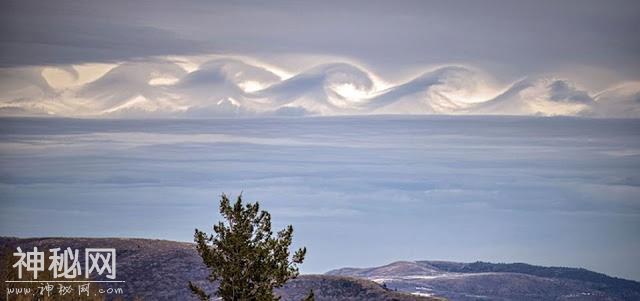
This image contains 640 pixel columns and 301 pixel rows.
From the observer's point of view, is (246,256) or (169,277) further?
(169,277)

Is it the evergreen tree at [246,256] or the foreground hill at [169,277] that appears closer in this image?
the evergreen tree at [246,256]

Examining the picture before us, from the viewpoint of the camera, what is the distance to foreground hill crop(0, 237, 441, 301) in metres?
134

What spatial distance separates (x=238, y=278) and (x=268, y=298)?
8.37 ft

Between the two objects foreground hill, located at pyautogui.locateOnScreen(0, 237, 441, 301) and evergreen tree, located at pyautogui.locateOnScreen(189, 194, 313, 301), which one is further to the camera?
foreground hill, located at pyautogui.locateOnScreen(0, 237, 441, 301)

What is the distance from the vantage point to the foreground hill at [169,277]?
440 ft

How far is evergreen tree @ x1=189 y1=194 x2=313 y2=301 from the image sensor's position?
77625 millimetres

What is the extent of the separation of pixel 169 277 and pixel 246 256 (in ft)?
204

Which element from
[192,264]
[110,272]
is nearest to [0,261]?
[110,272]

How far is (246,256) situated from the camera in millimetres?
77625

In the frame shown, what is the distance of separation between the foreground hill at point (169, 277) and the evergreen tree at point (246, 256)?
5421 cm

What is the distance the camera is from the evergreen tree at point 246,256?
255 ft

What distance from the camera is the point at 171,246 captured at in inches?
5920

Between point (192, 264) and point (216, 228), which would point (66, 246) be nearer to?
point (192, 264)

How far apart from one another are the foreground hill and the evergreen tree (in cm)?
5421
